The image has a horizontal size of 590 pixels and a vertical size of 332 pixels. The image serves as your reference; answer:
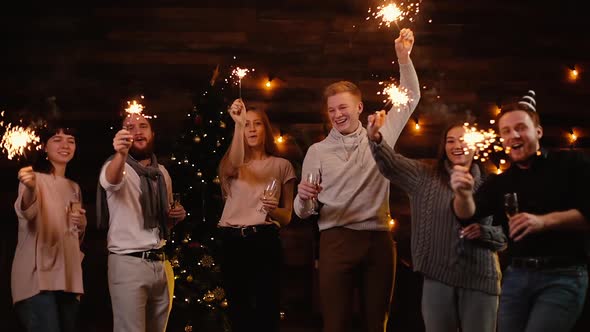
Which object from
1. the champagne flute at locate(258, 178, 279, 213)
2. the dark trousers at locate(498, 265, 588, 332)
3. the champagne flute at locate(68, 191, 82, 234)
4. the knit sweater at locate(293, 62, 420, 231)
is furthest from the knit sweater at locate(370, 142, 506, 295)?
the champagne flute at locate(68, 191, 82, 234)

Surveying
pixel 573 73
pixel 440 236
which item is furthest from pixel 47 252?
pixel 573 73

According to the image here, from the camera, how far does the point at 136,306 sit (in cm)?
343

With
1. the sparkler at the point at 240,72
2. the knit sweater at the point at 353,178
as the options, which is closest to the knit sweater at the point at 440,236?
the knit sweater at the point at 353,178

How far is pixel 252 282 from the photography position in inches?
146

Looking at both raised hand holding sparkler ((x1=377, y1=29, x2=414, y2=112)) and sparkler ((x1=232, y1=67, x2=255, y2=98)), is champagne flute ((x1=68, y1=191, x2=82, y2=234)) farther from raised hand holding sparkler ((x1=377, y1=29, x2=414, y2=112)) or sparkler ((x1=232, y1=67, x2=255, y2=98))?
sparkler ((x1=232, y1=67, x2=255, y2=98))

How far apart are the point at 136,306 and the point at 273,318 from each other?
790 mm

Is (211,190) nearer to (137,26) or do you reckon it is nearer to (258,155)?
(258,155)

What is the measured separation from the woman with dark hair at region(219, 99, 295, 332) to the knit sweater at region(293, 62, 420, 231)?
285 mm

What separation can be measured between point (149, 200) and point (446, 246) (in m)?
1.66

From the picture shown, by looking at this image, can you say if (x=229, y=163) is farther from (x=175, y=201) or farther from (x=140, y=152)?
(x=140, y=152)

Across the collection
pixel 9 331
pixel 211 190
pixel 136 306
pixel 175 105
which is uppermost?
pixel 175 105

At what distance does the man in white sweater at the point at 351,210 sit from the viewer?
3.32m

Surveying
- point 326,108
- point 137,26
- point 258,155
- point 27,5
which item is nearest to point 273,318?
point 258,155

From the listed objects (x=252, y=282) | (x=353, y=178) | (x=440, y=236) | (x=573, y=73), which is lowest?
(x=252, y=282)
